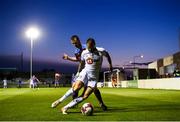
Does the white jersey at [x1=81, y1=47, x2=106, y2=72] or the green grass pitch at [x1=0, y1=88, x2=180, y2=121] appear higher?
the white jersey at [x1=81, y1=47, x2=106, y2=72]

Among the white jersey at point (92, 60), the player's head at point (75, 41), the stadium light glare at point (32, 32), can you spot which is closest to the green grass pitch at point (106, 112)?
the white jersey at point (92, 60)

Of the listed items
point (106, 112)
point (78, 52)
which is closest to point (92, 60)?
point (78, 52)

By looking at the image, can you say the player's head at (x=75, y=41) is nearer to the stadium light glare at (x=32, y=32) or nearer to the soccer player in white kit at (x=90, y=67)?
the soccer player in white kit at (x=90, y=67)

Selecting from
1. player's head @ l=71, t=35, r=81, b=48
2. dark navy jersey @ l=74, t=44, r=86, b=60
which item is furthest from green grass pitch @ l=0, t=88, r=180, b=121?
player's head @ l=71, t=35, r=81, b=48

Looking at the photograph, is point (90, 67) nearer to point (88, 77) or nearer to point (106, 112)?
point (88, 77)

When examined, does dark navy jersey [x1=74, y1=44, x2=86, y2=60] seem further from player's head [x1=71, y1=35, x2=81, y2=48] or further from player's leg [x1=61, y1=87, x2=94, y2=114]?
player's leg [x1=61, y1=87, x2=94, y2=114]

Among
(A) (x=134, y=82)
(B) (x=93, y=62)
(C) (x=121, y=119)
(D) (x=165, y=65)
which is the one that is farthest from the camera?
(D) (x=165, y=65)

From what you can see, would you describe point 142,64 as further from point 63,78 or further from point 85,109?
point 85,109

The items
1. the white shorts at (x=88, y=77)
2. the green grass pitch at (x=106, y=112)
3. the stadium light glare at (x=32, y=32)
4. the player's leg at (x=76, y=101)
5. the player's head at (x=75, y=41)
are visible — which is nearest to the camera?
the green grass pitch at (x=106, y=112)

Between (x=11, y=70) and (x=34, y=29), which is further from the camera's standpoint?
(x=11, y=70)

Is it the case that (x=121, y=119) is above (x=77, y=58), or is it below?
below

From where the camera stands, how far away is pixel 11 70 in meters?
119

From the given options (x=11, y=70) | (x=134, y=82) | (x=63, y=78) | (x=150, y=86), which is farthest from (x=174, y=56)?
(x=11, y=70)

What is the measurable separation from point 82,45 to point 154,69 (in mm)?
68313
